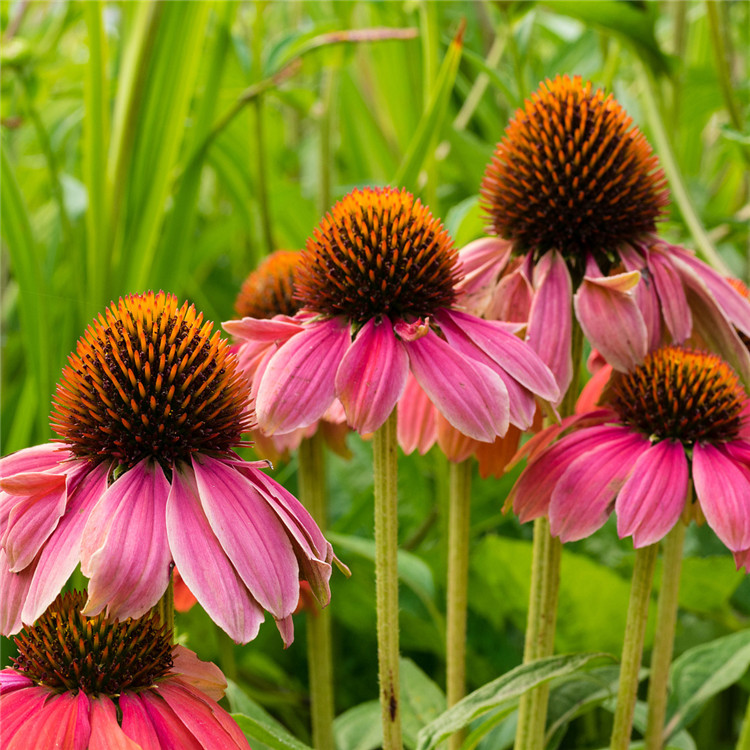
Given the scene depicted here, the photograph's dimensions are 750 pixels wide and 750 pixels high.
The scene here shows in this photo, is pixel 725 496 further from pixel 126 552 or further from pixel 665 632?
pixel 126 552

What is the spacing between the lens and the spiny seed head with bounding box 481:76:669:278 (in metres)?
0.55

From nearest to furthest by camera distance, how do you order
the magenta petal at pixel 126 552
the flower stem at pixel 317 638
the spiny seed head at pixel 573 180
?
the magenta petal at pixel 126 552 → the spiny seed head at pixel 573 180 → the flower stem at pixel 317 638

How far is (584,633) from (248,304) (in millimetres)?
436

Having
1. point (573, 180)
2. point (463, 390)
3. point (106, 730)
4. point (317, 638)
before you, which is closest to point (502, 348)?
point (463, 390)

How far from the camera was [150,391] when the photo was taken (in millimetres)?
410

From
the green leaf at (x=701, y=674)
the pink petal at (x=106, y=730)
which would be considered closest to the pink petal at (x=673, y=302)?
the green leaf at (x=701, y=674)

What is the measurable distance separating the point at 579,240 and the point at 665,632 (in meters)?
0.25

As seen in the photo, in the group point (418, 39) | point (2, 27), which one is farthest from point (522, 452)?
point (2, 27)

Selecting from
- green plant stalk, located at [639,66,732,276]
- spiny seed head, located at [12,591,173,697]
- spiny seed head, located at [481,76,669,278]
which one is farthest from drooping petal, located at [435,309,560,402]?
green plant stalk, located at [639,66,732,276]

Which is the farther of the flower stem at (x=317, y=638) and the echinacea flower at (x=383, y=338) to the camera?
the flower stem at (x=317, y=638)

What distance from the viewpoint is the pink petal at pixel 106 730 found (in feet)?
1.13

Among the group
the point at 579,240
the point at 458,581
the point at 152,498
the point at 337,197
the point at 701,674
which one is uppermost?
the point at 337,197

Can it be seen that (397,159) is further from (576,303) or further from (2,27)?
(576,303)

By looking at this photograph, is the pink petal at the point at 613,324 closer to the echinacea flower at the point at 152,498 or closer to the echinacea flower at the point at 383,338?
the echinacea flower at the point at 383,338
